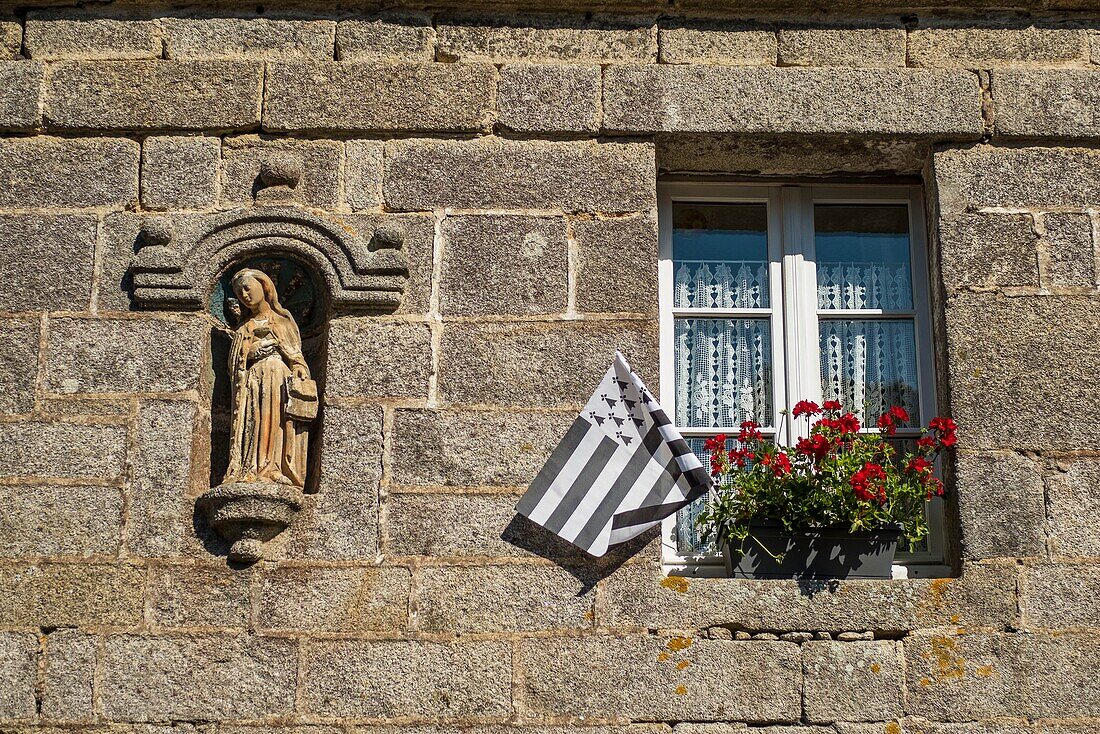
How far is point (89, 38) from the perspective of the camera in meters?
5.60

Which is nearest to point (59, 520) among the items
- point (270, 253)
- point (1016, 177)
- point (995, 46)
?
point (270, 253)

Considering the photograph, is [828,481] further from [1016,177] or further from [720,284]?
[1016,177]

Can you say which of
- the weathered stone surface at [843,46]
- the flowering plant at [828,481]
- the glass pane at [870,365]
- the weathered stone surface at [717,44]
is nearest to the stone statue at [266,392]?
the flowering plant at [828,481]

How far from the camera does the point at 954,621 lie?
4.88 meters

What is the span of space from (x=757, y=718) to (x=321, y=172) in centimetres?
249

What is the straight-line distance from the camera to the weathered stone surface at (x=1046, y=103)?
5457 millimetres

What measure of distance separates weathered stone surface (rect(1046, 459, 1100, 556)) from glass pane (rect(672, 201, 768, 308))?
1245 millimetres

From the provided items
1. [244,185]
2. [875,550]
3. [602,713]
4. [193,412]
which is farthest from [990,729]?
[244,185]

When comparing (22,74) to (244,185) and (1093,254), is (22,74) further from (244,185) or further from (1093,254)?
(1093,254)

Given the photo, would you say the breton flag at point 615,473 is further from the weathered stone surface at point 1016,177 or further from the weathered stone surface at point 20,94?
the weathered stone surface at point 20,94

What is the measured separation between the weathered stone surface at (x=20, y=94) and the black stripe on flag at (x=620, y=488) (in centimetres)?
255

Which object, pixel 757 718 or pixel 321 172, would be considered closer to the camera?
pixel 757 718

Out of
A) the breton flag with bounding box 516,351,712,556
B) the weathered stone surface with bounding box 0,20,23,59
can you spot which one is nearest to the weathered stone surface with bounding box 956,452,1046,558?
the breton flag with bounding box 516,351,712,556

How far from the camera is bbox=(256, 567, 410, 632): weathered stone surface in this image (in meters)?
4.87
